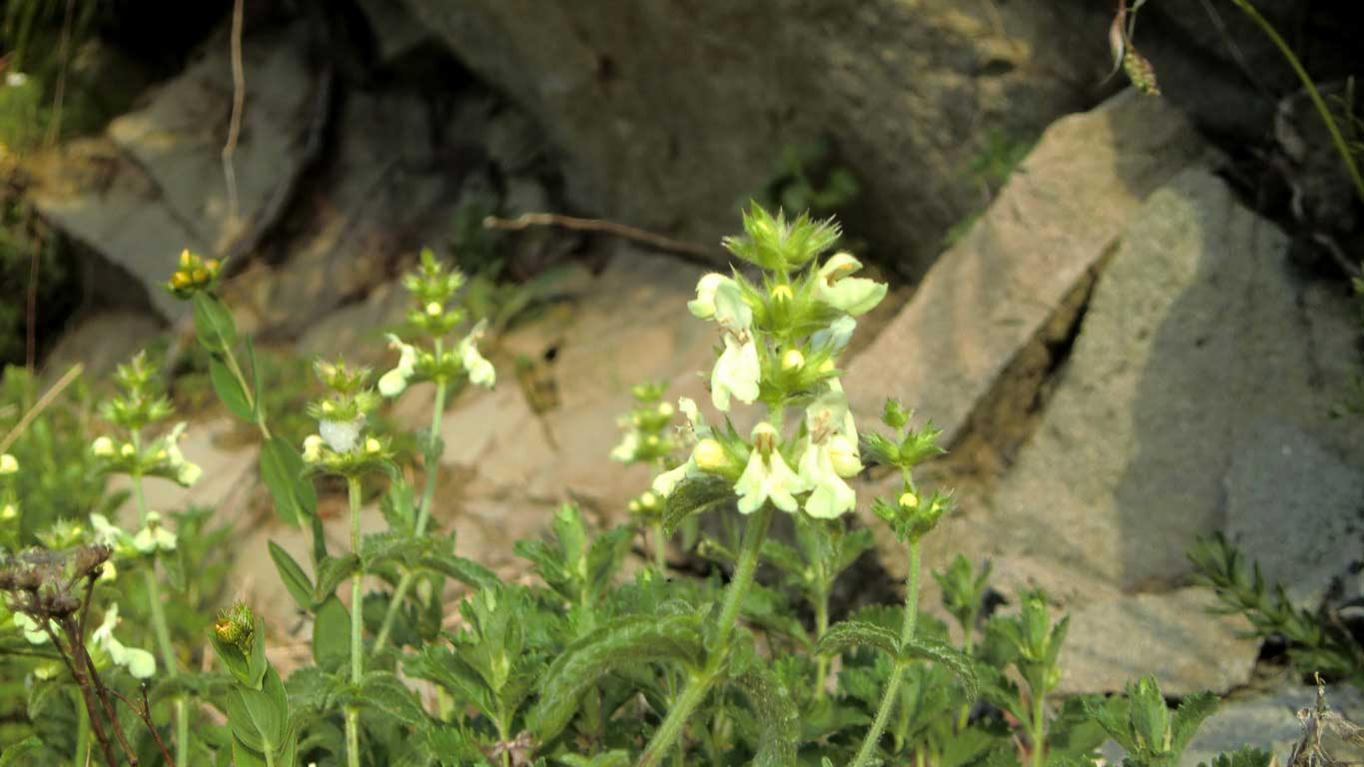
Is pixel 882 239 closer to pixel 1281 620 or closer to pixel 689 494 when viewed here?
pixel 1281 620

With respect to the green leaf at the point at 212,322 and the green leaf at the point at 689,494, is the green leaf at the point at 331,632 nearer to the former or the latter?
the green leaf at the point at 212,322

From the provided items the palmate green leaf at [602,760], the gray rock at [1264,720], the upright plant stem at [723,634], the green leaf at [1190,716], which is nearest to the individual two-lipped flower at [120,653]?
the palmate green leaf at [602,760]

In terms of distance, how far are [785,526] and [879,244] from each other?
130 cm

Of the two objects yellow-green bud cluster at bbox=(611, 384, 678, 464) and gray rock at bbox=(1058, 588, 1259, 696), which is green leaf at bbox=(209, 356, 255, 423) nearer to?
yellow-green bud cluster at bbox=(611, 384, 678, 464)

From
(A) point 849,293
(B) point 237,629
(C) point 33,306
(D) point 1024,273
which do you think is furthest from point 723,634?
(C) point 33,306

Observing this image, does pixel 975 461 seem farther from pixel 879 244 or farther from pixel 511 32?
A: pixel 511 32

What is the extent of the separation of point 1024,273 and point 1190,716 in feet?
5.66

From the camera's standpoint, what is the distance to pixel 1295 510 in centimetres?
283

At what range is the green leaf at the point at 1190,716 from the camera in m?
1.78

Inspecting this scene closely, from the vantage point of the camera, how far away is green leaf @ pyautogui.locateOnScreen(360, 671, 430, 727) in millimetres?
1807

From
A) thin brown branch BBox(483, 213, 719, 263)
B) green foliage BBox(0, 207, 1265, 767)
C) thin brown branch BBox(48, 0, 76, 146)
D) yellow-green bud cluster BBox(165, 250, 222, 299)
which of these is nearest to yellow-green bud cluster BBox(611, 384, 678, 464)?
green foliage BBox(0, 207, 1265, 767)

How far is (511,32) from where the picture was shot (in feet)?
16.0

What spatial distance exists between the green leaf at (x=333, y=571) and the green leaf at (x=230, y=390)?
393 mm

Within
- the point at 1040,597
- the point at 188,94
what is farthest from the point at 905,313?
the point at 188,94
